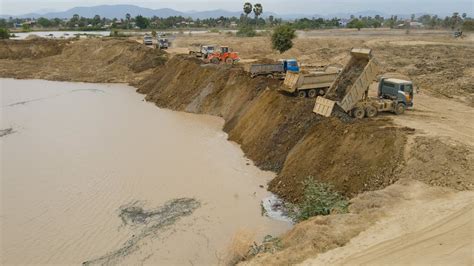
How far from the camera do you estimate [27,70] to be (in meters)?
50.7

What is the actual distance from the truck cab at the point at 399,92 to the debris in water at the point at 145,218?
11.8 metres

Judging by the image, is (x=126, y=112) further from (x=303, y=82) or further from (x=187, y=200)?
(x=187, y=200)

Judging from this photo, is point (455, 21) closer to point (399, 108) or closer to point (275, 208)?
point (399, 108)

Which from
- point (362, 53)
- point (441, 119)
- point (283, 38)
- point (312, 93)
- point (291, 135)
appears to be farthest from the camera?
point (283, 38)

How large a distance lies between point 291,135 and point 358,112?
11.4 ft

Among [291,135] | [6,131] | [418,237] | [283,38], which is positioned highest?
[283,38]

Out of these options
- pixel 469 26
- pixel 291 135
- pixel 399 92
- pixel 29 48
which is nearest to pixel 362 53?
pixel 399 92

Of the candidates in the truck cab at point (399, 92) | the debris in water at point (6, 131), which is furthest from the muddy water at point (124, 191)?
the truck cab at point (399, 92)

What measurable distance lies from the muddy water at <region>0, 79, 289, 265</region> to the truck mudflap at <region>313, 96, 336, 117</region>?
416 cm

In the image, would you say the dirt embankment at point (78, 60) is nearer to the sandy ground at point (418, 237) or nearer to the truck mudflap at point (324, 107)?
the truck mudflap at point (324, 107)

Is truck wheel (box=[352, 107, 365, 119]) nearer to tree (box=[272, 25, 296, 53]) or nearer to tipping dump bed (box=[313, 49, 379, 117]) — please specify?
tipping dump bed (box=[313, 49, 379, 117])

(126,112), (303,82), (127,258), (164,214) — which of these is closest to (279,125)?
(303,82)

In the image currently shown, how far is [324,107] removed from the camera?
19.6m

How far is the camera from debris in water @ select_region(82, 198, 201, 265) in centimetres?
1258
